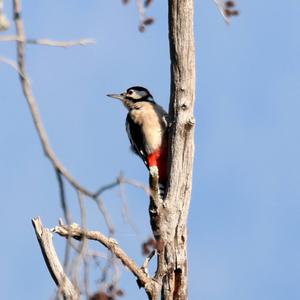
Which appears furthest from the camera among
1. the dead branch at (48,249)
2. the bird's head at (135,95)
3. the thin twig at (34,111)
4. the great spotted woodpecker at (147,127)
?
the bird's head at (135,95)

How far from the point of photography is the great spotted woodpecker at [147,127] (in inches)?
280

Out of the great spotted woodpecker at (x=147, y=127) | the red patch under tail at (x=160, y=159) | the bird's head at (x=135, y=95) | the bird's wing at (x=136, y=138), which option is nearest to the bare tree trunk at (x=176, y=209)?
the great spotted woodpecker at (x=147, y=127)

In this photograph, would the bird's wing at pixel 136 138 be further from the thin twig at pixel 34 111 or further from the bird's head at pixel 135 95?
the thin twig at pixel 34 111

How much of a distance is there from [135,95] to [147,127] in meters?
0.91


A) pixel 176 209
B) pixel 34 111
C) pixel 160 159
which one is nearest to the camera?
pixel 34 111

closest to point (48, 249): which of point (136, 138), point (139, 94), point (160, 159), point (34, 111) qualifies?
point (160, 159)

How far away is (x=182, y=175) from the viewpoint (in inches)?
253

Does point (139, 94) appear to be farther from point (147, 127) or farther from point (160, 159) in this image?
point (160, 159)

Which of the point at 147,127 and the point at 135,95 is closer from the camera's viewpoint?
the point at 147,127

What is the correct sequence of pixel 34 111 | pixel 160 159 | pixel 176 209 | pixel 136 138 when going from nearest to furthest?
pixel 34 111 → pixel 176 209 → pixel 160 159 → pixel 136 138

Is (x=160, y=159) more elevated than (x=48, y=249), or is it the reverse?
(x=160, y=159)

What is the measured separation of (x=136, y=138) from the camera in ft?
25.1

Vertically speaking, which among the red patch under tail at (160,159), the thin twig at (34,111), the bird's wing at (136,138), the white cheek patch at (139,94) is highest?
the white cheek patch at (139,94)

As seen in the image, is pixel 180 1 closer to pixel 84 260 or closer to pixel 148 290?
pixel 148 290
